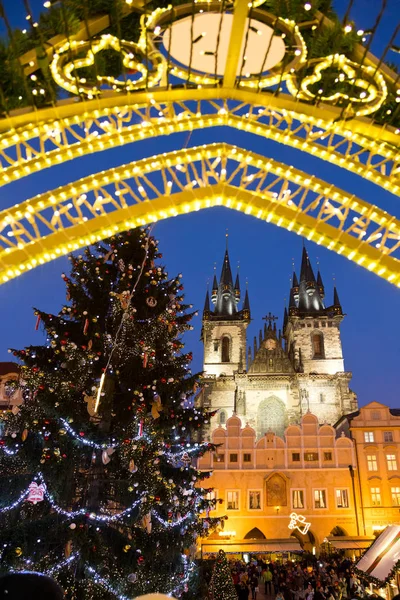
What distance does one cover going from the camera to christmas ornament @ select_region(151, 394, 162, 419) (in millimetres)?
9547

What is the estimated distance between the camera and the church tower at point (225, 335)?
165 feet

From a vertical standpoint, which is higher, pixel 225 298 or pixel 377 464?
pixel 225 298

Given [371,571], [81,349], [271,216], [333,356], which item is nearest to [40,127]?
[271,216]

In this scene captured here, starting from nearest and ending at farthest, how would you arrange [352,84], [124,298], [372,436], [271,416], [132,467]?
[352,84], [132,467], [124,298], [372,436], [271,416]

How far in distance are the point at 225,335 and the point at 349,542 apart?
94.2 ft

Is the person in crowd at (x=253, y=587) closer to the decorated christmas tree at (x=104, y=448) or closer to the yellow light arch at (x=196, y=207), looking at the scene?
the decorated christmas tree at (x=104, y=448)

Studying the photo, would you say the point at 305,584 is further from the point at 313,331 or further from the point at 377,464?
the point at 313,331

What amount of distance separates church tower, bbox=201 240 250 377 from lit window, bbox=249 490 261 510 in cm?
2045

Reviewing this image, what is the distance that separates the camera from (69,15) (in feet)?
10.8

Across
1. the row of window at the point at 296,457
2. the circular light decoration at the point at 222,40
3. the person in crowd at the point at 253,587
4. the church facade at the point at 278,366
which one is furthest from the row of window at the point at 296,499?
the circular light decoration at the point at 222,40

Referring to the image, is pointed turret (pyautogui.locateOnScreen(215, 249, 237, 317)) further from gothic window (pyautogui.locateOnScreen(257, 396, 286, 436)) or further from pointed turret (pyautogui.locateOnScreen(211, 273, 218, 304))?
gothic window (pyautogui.locateOnScreen(257, 396, 286, 436))

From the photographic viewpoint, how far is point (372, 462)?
29.4 meters

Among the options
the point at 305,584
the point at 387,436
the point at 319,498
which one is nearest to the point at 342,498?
the point at 319,498

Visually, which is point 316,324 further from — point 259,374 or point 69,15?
point 69,15
